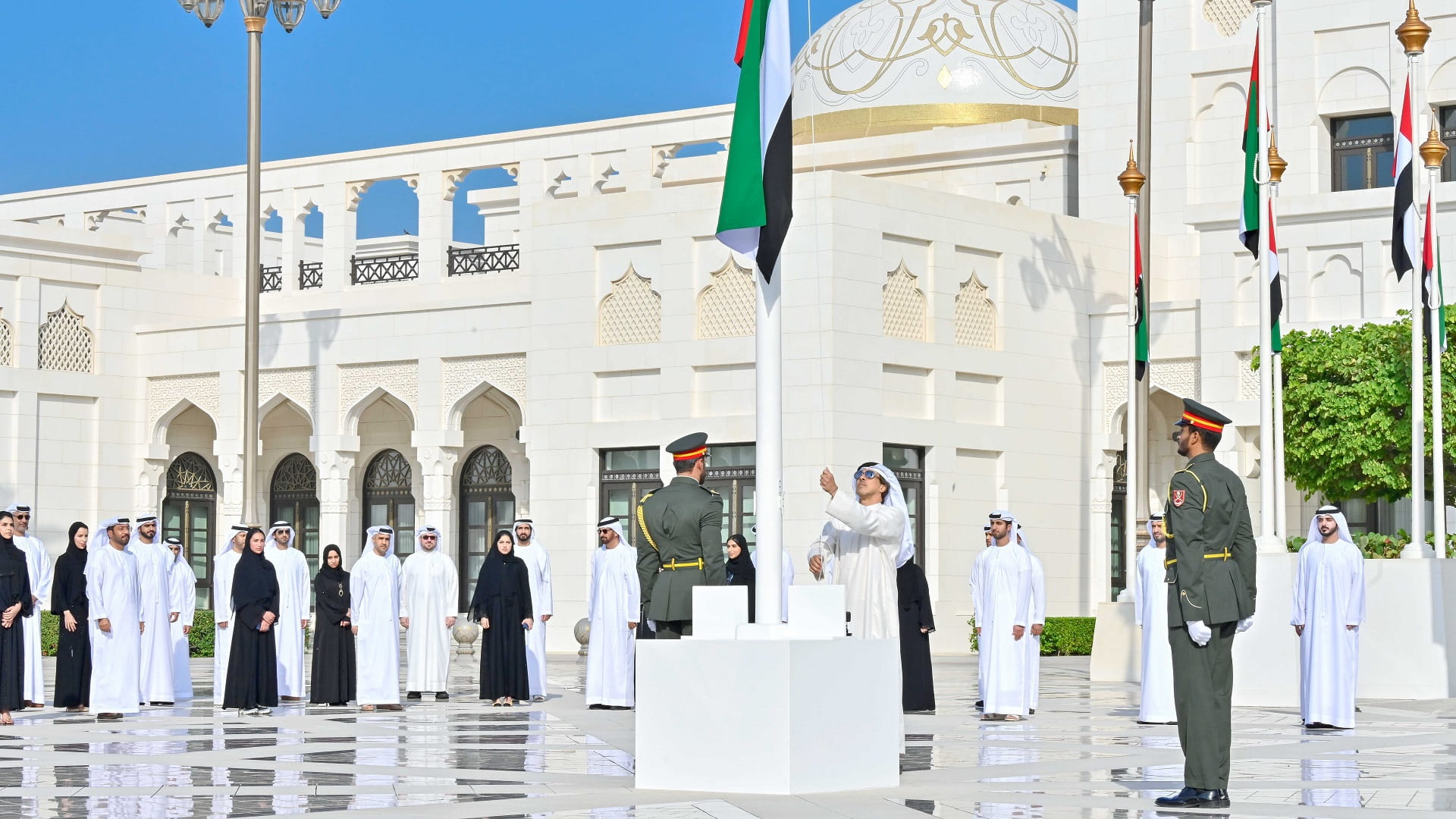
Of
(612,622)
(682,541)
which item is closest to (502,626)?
(612,622)

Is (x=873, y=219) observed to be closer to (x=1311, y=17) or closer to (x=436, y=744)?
(x=1311, y=17)

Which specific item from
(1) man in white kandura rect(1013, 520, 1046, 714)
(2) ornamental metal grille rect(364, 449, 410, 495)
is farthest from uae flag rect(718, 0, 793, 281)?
(2) ornamental metal grille rect(364, 449, 410, 495)

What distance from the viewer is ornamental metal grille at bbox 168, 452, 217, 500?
29.1 meters

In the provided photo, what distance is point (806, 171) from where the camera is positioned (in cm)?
2455

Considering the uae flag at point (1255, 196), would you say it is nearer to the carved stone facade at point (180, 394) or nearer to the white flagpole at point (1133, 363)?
the white flagpole at point (1133, 363)

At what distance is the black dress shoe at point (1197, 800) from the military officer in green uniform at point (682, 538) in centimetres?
261

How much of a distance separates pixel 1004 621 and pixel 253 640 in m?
5.05

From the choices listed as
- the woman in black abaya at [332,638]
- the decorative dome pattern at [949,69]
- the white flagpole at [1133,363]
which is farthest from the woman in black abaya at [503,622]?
the decorative dome pattern at [949,69]

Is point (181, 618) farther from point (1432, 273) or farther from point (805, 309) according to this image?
point (1432, 273)

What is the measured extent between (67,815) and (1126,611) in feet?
38.5

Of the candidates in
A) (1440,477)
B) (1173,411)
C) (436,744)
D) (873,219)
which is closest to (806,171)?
(873,219)

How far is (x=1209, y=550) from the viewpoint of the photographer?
27.5ft

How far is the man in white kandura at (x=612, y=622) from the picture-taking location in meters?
14.7

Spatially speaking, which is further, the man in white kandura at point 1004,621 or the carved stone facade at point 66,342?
the carved stone facade at point 66,342
